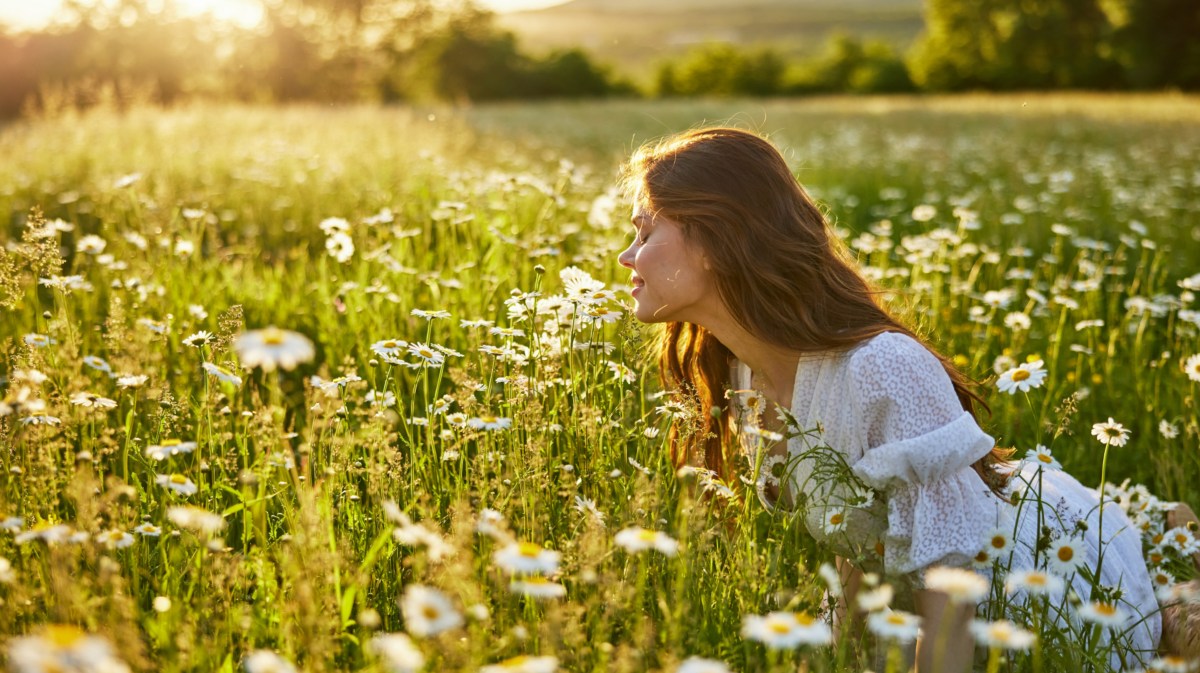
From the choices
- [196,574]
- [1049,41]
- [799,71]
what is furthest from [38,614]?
[799,71]

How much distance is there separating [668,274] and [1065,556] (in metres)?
1.06

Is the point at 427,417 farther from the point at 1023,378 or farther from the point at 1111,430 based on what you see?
the point at 1111,430

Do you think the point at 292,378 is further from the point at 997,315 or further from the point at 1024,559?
the point at 997,315

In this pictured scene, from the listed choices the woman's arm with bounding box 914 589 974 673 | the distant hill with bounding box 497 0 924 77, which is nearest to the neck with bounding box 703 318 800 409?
the woman's arm with bounding box 914 589 974 673

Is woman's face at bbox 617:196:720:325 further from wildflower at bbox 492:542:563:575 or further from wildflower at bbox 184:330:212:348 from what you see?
wildflower at bbox 492:542:563:575

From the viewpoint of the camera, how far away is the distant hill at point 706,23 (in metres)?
91.3

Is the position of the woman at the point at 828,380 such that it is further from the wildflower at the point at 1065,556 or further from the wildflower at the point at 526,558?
the wildflower at the point at 526,558

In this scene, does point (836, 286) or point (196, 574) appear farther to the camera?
point (836, 286)

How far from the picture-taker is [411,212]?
205 inches

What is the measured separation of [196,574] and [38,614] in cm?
29

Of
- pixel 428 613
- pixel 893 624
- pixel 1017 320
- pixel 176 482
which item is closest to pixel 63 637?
pixel 428 613

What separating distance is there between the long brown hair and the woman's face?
24 millimetres

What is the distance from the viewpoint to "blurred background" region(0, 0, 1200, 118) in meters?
36.4

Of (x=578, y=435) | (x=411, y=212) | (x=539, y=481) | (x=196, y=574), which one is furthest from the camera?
(x=411, y=212)
